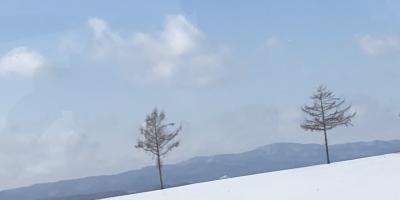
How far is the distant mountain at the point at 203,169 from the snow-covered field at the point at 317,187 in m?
7.92

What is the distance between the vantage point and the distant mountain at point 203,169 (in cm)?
1767

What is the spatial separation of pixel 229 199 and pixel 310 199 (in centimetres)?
126

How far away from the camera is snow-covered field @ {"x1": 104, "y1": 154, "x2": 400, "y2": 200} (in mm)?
6711

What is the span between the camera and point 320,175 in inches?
349

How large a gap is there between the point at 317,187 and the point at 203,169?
12104 mm

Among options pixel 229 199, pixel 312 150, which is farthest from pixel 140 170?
pixel 229 199

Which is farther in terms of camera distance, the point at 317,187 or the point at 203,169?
the point at 203,169

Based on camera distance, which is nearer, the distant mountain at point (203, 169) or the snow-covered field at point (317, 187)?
the snow-covered field at point (317, 187)

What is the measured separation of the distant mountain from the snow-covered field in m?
7.92

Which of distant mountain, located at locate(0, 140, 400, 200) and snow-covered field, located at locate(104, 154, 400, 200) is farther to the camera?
distant mountain, located at locate(0, 140, 400, 200)

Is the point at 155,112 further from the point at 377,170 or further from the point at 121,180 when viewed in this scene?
the point at 377,170

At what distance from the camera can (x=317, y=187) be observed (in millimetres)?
7469

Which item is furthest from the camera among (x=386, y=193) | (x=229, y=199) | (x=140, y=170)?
(x=140, y=170)

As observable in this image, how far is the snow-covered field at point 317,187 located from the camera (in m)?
6.71
